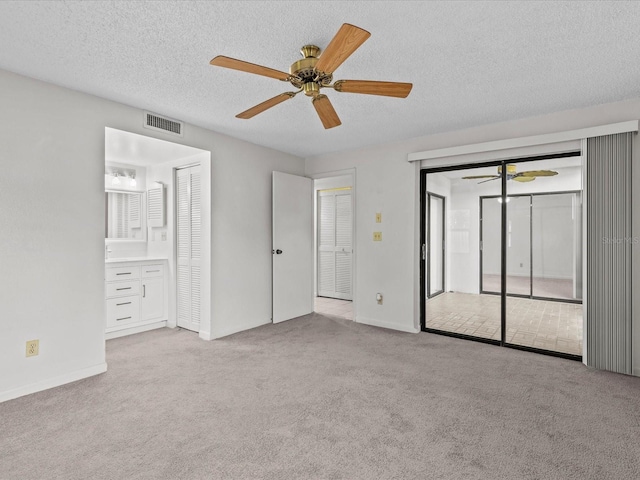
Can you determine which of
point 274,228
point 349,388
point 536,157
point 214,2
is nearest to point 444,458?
point 349,388

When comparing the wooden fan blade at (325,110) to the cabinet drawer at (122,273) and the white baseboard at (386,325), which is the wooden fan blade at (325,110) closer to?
the white baseboard at (386,325)

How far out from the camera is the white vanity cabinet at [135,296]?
395cm

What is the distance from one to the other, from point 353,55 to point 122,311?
3702 mm

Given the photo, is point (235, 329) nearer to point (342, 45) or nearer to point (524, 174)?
point (342, 45)

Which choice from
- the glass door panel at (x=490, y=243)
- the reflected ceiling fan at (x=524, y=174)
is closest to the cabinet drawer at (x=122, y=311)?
the glass door panel at (x=490, y=243)

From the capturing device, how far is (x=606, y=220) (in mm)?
3061

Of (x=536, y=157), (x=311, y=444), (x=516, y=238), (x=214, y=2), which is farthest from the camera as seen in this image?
(x=516, y=238)

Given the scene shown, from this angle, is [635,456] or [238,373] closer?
[635,456]

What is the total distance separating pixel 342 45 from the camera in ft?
5.40

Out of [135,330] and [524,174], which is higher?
[524,174]

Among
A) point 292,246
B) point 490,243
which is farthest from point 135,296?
point 490,243

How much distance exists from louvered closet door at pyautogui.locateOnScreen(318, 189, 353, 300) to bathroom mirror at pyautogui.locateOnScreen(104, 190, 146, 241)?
3.13 metres

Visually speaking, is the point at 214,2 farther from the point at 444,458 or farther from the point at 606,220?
the point at 606,220

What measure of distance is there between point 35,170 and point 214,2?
6.44ft
